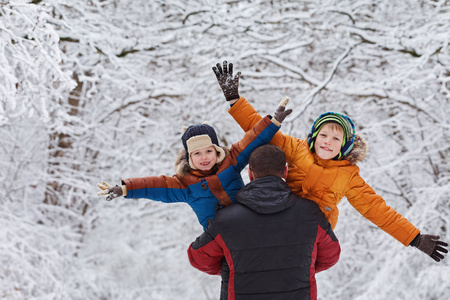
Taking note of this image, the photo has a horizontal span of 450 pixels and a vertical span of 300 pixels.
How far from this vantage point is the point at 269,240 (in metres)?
2.21

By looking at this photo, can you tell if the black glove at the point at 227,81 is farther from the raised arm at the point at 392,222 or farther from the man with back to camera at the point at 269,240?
the raised arm at the point at 392,222

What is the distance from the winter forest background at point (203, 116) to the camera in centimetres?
655

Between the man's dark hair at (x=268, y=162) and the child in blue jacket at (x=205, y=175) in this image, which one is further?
the child in blue jacket at (x=205, y=175)

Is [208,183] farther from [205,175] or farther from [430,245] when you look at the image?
[430,245]

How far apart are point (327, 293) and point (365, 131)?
3273mm

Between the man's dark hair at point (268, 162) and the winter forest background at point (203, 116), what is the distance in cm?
368

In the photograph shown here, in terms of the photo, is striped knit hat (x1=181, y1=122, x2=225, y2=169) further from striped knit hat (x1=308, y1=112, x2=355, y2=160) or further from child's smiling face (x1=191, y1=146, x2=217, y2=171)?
striped knit hat (x1=308, y1=112, x2=355, y2=160)

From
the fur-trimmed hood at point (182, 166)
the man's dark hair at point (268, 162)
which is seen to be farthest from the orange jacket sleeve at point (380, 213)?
the fur-trimmed hood at point (182, 166)

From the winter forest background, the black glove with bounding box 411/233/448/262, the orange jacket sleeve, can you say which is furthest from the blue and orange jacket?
the winter forest background

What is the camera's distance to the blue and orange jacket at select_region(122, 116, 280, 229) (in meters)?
2.52

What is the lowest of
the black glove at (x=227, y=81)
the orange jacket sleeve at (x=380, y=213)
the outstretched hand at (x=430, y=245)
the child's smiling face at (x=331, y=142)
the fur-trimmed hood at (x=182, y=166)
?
the outstretched hand at (x=430, y=245)

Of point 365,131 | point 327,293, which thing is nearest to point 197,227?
point 327,293

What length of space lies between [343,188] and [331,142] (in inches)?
10.3

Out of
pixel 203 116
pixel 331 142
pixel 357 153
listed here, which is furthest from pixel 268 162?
pixel 203 116
